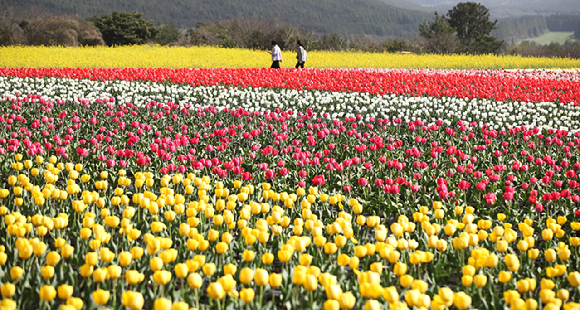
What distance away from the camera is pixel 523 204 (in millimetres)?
4680

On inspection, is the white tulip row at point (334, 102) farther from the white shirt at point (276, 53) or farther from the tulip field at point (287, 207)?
the white shirt at point (276, 53)

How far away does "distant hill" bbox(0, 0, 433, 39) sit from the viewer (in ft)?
452

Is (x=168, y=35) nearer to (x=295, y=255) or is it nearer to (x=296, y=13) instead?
(x=295, y=255)

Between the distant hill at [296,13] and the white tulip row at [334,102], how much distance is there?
121 metres

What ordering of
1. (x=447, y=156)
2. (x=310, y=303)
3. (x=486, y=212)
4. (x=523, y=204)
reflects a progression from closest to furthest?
1. (x=310, y=303)
2. (x=486, y=212)
3. (x=523, y=204)
4. (x=447, y=156)

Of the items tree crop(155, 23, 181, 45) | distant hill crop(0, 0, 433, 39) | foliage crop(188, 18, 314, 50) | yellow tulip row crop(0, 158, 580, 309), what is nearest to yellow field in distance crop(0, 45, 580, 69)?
foliage crop(188, 18, 314, 50)

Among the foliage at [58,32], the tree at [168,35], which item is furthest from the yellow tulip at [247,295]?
the tree at [168,35]

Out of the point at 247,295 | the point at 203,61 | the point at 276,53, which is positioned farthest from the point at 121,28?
the point at 247,295

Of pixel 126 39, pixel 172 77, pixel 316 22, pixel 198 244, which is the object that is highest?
pixel 316 22

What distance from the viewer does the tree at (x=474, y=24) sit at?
53875 mm

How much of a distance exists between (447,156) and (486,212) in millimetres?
1849

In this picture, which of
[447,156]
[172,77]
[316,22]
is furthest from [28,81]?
[316,22]

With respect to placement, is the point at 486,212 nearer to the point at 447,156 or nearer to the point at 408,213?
the point at 408,213

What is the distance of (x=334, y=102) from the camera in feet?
33.8
